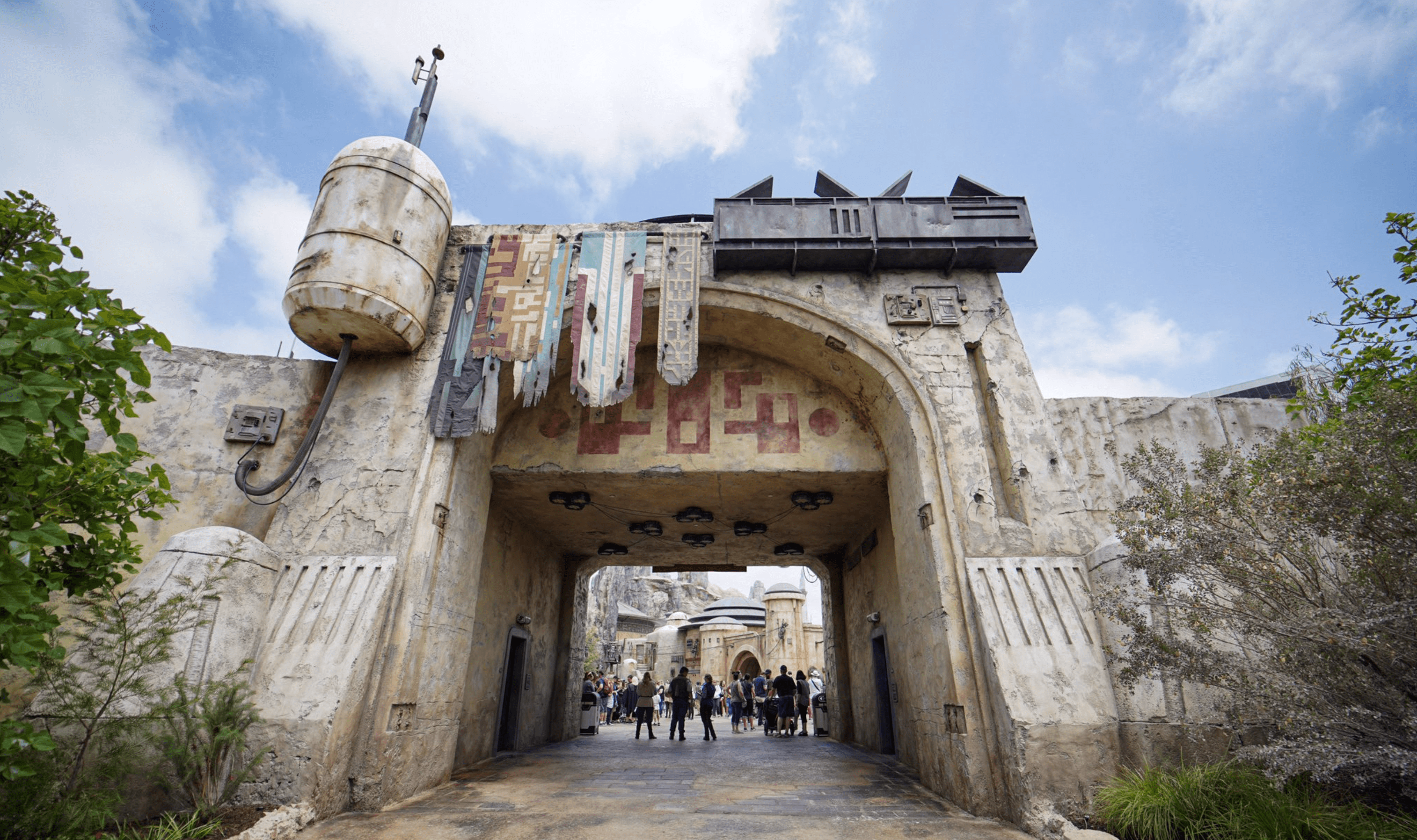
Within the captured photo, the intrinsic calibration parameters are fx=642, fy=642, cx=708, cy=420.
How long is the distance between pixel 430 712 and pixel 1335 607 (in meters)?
6.63

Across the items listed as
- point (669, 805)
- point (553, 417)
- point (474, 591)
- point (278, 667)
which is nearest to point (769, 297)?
point (553, 417)

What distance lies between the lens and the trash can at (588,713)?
13.2 meters

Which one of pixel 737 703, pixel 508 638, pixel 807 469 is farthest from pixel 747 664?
pixel 807 469

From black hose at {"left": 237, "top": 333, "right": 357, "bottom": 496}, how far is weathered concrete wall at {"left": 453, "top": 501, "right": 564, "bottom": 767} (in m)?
2.68

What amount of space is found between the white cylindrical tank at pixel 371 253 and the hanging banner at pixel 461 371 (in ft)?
1.01

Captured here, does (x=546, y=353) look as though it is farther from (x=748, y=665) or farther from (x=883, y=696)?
(x=748, y=665)

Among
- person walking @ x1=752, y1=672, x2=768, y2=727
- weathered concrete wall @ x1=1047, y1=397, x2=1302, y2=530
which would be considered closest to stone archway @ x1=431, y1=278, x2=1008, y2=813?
weathered concrete wall @ x1=1047, y1=397, x2=1302, y2=530

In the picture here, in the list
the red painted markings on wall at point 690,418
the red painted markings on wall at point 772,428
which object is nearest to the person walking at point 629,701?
the red painted markings on wall at point 690,418

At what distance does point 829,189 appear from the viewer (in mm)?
7676

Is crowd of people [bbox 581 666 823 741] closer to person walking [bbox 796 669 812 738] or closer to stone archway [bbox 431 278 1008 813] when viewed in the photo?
person walking [bbox 796 669 812 738]

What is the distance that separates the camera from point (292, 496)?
602 centimetres

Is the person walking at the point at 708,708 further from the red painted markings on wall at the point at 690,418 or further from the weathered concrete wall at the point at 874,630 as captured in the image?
the red painted markings on wall at the point at 690,418

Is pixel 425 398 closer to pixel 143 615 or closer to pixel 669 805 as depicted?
pixel 143 615

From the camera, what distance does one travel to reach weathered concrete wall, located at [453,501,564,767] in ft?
26.9
